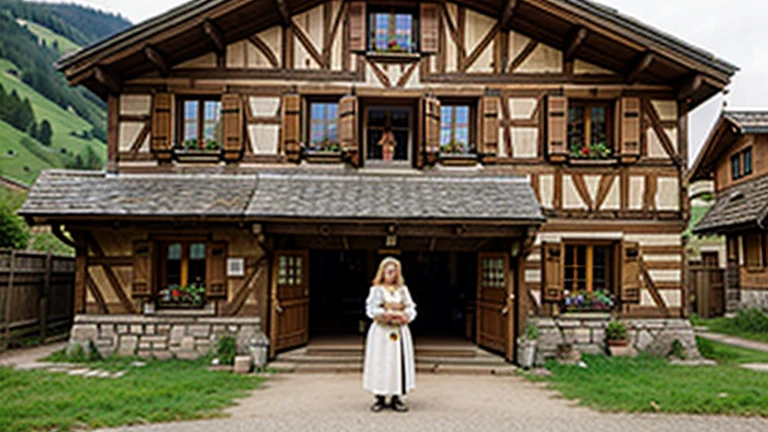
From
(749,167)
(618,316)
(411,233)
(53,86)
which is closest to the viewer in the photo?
(411,233)

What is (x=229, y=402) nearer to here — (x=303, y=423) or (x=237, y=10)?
(x=303, y=423)

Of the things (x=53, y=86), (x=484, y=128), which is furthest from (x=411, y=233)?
(x=53, y=86)

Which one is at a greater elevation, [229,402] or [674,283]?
[674,283]

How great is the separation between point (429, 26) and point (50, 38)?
4653 inches

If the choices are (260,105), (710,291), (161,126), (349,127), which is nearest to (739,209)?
(710,291)

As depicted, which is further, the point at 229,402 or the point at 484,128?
the point at 484,128

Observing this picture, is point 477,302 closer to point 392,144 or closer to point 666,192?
point 392,144

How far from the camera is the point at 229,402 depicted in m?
8.88

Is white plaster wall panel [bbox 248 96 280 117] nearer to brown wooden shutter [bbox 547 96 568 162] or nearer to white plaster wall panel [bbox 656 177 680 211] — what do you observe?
brown wooden shutter [bbox 547 96 568 162]

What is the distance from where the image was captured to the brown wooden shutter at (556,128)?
1263 centimetres

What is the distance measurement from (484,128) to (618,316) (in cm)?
435

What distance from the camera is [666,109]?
12805 mm

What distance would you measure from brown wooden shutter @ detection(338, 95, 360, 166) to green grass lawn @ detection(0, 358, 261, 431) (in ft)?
14.6

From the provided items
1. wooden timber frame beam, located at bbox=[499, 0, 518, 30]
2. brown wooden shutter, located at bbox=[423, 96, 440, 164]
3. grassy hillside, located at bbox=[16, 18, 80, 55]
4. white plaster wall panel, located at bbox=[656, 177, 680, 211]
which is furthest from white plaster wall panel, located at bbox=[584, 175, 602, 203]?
grassy hillside, located at bbox=[16, 18, 80, 55]
